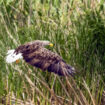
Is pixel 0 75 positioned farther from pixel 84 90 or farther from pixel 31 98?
pixel 84 90

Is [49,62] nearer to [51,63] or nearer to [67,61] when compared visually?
[51,63]

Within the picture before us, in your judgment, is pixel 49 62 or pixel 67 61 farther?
pixel 67 61

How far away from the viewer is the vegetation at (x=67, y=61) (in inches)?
92.4

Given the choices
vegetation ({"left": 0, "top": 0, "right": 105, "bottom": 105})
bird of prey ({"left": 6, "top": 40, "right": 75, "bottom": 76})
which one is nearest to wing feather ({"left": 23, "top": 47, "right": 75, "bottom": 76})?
bird of prey ({"left": 6, "top": 40, "right": 75, "bottom": 76})

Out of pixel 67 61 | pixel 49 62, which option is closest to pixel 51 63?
pixel 49 62

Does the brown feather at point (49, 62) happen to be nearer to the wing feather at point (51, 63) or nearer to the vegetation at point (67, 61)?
the wing feather at point (51, 63)

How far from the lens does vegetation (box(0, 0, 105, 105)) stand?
2.35 metres

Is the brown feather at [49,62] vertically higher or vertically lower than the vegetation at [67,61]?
higher

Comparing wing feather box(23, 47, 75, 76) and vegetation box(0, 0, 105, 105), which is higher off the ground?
wing feather box(23, 47, 75, 76)

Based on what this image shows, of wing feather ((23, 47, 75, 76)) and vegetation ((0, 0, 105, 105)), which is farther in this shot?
vegetation ((0, 0, 105, 105))

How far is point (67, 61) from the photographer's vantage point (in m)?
2.56

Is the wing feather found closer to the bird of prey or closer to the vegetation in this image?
the bird of prey

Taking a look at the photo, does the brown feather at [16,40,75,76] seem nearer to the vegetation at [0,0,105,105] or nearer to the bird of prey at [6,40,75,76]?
the bird of prey at [6,40,75,76]

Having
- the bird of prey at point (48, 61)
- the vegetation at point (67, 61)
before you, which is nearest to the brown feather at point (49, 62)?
the bird of prey at point (48, 61)
